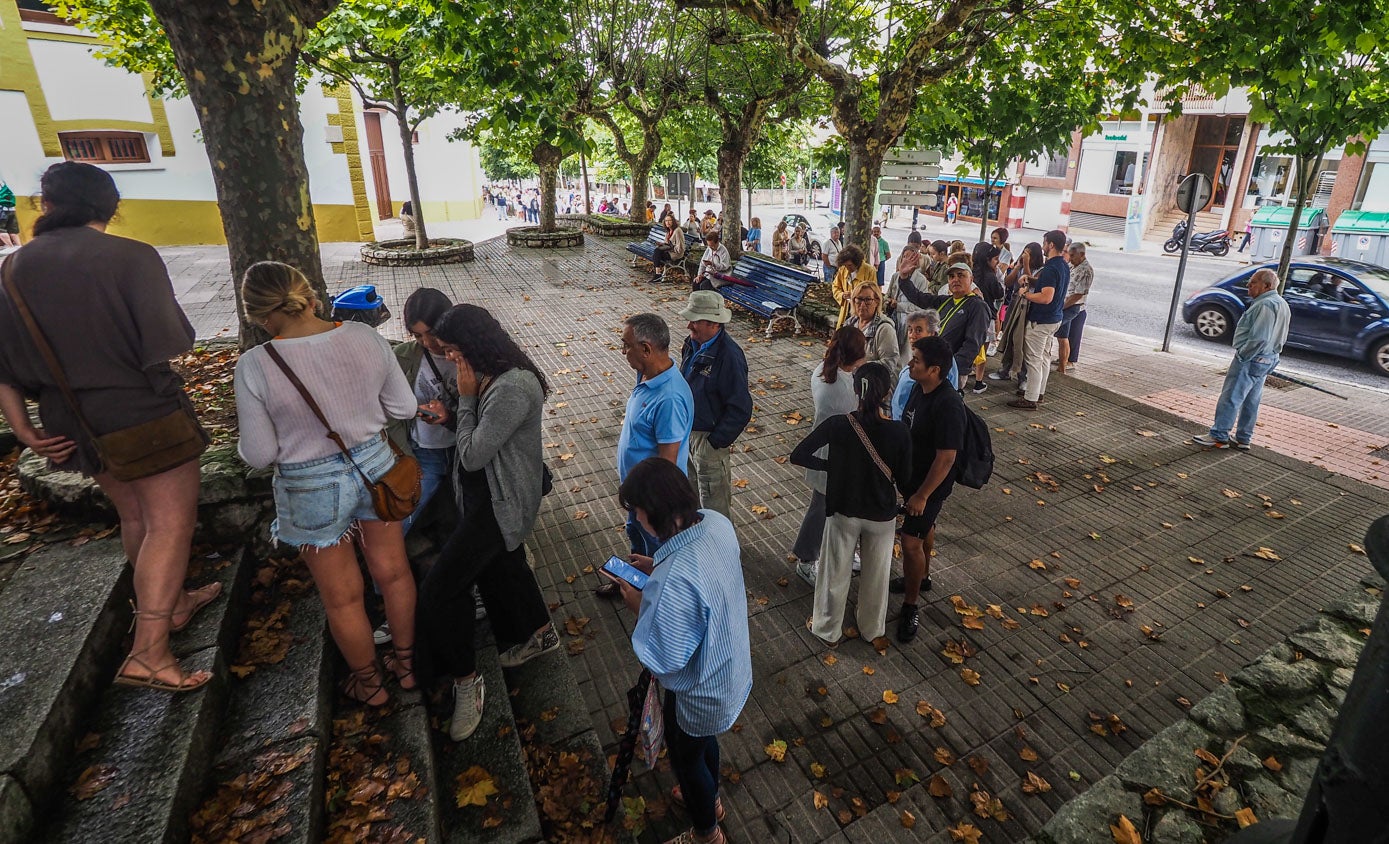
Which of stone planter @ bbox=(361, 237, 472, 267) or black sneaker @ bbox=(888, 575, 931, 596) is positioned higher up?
stone planter @ bbox=(361, 237, 472, 267)

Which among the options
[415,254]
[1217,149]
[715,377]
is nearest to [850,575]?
[715,377]

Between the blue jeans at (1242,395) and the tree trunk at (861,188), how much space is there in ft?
19.1

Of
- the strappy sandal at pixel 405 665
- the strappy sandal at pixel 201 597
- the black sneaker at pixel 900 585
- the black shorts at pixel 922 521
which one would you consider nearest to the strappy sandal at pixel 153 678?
the strappy sandal at pixel 201 597

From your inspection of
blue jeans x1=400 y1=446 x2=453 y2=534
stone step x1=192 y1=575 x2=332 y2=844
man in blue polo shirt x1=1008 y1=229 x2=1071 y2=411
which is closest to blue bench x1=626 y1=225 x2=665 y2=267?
man in blue polo shirt x1=1008 y1=229 x2=1071 y2=411

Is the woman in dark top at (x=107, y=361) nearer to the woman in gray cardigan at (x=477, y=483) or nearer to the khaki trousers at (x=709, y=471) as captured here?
the woman in gray cardigan at (x=477, y=483)

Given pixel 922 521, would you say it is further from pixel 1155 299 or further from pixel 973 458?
pixel 1155 299

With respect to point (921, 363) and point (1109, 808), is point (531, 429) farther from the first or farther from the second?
point (1109, 808)

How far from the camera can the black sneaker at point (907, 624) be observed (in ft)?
14.8

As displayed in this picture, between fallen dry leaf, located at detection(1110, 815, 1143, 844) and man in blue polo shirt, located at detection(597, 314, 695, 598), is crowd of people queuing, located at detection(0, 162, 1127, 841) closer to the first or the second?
man in blue polo shirt, located at detection(597, 314, 695, 598)

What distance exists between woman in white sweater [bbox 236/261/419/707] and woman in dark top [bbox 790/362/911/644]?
7.86 feet

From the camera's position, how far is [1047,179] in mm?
39312

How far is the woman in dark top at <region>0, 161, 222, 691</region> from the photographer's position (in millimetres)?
2660

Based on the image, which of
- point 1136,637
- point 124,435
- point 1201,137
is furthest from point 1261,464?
point 1201,137

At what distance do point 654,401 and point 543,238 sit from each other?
56.7 feet
